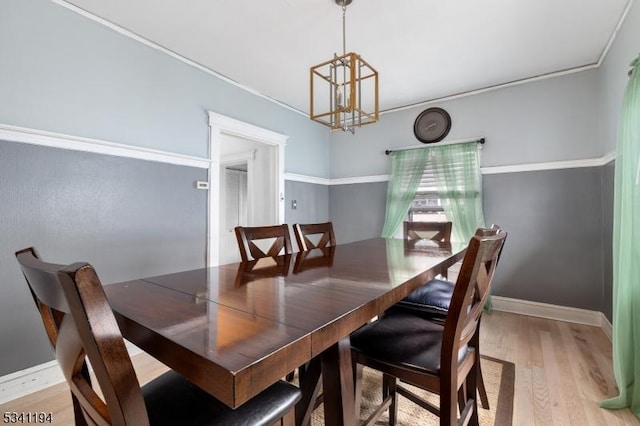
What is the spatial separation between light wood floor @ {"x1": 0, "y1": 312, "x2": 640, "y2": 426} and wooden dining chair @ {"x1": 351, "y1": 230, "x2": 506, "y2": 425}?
72 centimetres

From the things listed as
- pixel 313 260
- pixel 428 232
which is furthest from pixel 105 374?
pixel 428 232

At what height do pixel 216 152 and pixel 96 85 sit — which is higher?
pixel 96 85

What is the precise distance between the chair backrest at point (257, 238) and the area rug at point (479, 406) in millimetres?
951

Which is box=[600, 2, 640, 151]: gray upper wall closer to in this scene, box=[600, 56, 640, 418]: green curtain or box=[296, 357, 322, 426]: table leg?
box=[600, 56, 640, 418]: green curtain

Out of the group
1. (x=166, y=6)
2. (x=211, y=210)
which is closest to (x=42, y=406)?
(x=211, y=210)

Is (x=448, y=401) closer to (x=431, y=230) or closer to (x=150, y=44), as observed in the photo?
(x=431, y=230)

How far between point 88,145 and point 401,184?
3165 mm

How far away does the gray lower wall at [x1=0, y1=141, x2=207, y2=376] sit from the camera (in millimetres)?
1713

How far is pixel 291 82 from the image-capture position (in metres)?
3.08

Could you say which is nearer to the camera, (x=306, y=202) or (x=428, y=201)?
(x=428, y=201)

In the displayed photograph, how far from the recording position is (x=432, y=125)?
357cm

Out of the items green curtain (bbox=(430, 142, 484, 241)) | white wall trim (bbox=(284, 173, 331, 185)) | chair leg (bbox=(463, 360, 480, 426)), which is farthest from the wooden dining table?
white wall trim (bbox=(284, 173, 331, 185))

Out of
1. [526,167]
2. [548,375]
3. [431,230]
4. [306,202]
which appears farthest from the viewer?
[306,202]

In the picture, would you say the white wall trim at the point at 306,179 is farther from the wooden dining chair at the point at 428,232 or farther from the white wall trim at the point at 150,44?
the wooden dining chair at the point at 428,232
